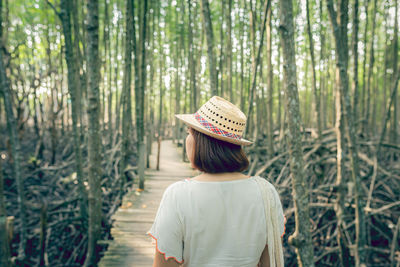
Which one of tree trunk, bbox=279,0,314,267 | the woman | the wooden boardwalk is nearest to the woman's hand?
the woman

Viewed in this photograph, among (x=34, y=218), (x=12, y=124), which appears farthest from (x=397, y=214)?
(x=34, y=218)

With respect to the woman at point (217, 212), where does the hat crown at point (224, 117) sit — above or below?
above

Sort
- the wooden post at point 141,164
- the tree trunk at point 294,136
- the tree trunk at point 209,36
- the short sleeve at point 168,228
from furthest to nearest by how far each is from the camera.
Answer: the wooden post at point 141,164, the tree trunk at point 209,36, the tree trunk at point 294,136, the short sleeve at point 168,228

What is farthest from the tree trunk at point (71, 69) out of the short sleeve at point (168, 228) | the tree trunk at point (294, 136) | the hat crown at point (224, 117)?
the short sleeve at point (168, 228)

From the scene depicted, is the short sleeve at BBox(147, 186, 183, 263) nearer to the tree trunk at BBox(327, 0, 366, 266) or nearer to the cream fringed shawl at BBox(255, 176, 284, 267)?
the cream fringed shawl at BBox(255, 176, 284, 267)

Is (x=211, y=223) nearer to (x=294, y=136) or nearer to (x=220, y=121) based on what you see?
(x=220, y=121)

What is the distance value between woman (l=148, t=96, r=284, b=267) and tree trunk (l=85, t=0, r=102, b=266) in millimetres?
2199

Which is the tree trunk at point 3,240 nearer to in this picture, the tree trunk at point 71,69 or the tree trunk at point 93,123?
the tree trunk at point 93,123

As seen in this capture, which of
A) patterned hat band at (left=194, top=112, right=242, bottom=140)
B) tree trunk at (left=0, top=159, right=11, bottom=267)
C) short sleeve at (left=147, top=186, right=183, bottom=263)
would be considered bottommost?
tree trunk at (left=0, top=159, right=11, bottom=267)

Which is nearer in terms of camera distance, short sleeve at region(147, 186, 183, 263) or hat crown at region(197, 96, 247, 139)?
short sleeve at region(147, 186, 183, 263)

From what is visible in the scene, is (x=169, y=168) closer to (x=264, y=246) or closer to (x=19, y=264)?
(x=19, y=264)

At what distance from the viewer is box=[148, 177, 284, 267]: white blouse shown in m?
1.07

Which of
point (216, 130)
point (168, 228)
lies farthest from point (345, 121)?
point (168, 228)

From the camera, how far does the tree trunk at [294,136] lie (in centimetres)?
208
